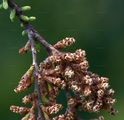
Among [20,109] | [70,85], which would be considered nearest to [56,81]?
[70,85]

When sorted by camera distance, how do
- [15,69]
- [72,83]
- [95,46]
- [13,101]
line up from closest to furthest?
[72,83]
[13,101]
[15,69]
[95,46]

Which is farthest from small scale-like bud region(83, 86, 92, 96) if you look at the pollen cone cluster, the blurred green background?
the blurred green background

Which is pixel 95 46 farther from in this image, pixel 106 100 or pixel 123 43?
pixel 106 100

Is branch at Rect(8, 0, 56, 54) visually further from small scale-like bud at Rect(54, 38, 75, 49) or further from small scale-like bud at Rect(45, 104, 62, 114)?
small scale-like bud at Rect(45, 104, 62, 114)

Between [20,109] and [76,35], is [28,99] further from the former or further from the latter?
[76,35]

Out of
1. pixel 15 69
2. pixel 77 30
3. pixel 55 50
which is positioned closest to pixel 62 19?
pixel 77 30

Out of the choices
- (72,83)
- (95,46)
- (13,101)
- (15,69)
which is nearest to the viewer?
(72,83)

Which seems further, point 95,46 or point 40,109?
point 95,46
